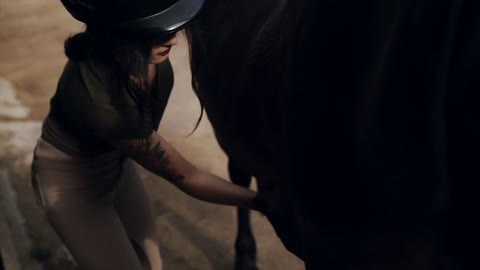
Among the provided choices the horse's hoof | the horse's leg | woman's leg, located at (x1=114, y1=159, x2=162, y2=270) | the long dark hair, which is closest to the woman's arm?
the long dark hair

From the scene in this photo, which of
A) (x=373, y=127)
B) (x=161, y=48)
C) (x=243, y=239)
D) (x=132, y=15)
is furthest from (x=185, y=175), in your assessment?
(x=243, y=239)

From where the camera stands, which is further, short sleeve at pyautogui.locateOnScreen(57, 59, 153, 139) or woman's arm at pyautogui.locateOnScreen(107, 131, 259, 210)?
woman's arm at pyautogui.locateOnScreen(107, 131, 259, 210)

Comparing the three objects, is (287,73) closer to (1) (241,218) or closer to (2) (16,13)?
(1) (241,218)

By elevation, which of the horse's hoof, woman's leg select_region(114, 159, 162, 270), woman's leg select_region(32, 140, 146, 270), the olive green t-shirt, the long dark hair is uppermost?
Result: the long dark hair

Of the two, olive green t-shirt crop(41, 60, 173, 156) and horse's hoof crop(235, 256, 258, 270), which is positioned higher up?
olive green t-shirt crop(41, 60, 173, 156)

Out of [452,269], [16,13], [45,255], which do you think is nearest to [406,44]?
[452,269]

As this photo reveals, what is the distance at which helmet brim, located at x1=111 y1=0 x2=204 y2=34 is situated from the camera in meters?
1.58

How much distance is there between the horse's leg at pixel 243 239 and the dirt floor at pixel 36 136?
7cm

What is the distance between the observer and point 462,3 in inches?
48.1

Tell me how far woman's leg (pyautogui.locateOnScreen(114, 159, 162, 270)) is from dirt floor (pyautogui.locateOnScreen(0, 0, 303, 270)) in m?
0.70

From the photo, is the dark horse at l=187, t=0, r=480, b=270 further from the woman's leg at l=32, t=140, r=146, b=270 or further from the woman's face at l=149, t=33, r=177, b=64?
the woman's leg at l=32, t=140, r=146, b=270

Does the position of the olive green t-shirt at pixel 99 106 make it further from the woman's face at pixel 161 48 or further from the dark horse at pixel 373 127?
the dark horse at pixel 373 127

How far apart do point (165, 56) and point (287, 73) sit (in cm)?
30

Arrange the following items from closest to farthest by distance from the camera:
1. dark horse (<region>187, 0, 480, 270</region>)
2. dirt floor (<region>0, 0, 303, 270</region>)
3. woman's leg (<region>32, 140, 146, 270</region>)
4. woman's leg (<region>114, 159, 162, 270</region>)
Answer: dark horse (<region>187, 0, 480, 270</region>) < woman's leg (<region>32, 140, 146, 270</region>) < woman's leg (<region>114, 159, 162, 270</region>) < dirt floor (<region>0, 0, 303, 270</region>)
